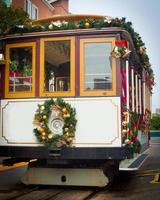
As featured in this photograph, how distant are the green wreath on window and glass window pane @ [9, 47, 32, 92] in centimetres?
69

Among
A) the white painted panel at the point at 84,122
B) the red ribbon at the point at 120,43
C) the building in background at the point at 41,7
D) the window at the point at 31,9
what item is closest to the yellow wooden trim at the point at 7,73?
the white painted panel at the point at 84,122

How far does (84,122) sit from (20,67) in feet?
5.58

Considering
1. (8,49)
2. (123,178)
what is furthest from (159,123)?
(8,49)

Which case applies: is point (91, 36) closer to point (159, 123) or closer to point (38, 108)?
point (38, 108)

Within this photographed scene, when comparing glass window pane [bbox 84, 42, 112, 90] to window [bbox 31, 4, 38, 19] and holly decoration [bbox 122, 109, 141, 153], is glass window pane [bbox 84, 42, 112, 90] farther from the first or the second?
window [bbox 31, 4, 38, 19]

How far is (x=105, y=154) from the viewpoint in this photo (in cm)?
852

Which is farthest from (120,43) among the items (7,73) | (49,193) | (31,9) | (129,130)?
(31,9)

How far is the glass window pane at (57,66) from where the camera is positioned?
9055mm

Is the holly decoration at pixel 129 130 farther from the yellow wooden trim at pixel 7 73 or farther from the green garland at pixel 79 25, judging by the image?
the yellow wooden trim at pixel 7 73

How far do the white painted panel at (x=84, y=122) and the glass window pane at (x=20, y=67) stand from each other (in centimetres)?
33

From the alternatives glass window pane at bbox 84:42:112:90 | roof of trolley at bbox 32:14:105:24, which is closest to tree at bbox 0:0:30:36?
roof of trolley at bbox 32:14:105:24

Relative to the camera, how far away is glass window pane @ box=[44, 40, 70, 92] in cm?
905

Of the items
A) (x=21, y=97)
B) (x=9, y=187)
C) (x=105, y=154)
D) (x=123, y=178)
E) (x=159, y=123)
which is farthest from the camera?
(x=159, y=123)

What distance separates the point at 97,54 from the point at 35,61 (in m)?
1.20
